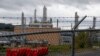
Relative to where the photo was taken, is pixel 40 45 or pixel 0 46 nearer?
pixel 0 46

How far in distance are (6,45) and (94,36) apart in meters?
2.88

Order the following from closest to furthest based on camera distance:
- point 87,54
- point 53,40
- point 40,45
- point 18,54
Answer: point 18,54, point 53,40, point 40,45, point 87,54

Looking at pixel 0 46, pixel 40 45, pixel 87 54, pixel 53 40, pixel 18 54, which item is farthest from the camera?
pixel 87 54

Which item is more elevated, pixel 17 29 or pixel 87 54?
pixel 17 29

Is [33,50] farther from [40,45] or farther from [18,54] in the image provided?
[40,45]

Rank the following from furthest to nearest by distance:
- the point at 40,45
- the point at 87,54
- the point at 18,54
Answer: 1. the point at 87,54
2. the point at 40,45
3. the point at 18,54

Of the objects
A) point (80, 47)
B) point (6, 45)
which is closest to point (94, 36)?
point (80, 47)

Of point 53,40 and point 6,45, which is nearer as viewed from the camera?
point 53,40

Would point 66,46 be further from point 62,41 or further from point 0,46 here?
point 0,46

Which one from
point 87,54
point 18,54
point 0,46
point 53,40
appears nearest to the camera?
point 18,54

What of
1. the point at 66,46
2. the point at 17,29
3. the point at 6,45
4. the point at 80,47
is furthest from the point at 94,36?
the point at 17,29

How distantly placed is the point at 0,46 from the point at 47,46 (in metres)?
1.52

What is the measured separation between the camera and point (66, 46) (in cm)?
919

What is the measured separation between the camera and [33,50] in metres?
9.23
